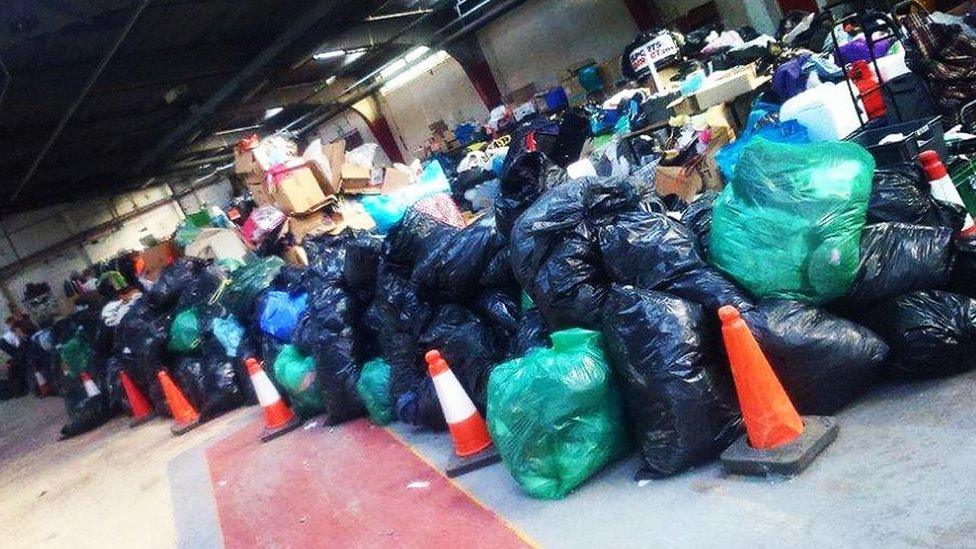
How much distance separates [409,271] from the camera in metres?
4.02

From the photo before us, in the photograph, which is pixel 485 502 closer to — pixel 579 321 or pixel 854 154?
pixel 579 321

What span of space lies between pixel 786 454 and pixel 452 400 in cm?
147

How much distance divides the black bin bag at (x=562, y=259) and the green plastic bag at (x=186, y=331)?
4345 millimetres

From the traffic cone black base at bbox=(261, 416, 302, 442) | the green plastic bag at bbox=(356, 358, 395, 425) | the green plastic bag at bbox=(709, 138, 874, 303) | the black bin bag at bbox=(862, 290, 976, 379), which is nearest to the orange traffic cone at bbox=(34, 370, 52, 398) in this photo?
the traffic cone black base at bbox=(261, 416, 302, 442)

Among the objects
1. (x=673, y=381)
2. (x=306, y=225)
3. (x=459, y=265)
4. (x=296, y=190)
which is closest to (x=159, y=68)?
(x=296, y=190)

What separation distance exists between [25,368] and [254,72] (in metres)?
7.90

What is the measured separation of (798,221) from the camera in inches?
91.0

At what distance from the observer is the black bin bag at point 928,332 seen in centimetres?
214

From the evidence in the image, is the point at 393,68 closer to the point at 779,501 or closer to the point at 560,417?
the point at 560,417

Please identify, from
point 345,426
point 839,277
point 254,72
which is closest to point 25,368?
point 254,72

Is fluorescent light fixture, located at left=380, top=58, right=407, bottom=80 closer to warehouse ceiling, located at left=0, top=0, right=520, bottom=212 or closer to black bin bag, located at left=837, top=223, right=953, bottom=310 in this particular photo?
warehouse ceiling, located at left=0, top=0, right=520, bottom=212

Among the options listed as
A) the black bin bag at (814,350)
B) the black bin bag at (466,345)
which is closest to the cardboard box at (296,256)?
the black bin bag at (466,345)

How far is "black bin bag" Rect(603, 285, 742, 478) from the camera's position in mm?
2227

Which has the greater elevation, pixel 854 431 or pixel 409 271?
pixel 409 271
